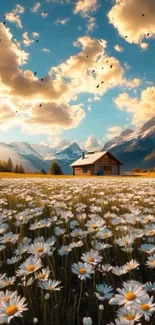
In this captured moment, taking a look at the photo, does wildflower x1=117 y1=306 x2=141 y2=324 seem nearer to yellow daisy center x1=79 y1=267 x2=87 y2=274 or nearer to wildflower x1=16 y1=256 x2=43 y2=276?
yellow daisy center x1=79 y1=267 x2=87 y2=274

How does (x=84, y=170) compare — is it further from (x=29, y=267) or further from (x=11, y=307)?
(x=11, y=307)

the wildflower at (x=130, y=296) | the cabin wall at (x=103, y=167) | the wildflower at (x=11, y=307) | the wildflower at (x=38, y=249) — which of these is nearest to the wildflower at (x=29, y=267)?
the wildflower at (x=38, y=249)

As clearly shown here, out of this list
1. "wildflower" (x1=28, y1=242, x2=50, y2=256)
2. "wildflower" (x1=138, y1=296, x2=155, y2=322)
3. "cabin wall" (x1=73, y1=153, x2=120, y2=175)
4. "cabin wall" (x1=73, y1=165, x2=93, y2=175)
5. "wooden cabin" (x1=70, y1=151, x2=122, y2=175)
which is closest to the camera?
"wildflower" (x1=138, y1=296, x2=155, y2=322)

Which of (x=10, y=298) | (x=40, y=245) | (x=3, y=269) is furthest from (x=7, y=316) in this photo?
(x=3, y=269)

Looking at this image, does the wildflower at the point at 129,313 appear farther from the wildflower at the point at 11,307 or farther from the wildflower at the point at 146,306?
the wildflower at the point at 11,307

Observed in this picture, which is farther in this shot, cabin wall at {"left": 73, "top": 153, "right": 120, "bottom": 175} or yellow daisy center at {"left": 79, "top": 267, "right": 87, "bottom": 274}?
cabin wall at {"left": 73, "top": 153, "right": 120, "bottom": 175}

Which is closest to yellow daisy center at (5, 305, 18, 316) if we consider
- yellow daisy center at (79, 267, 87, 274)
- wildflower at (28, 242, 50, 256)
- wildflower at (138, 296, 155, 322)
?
yellow daisy center at (79, 267, 87, 274)

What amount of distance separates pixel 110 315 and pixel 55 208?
4.04 metres

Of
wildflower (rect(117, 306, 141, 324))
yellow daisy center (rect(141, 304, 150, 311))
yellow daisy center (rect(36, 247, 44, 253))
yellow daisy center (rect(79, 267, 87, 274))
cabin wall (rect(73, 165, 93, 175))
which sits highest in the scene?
cabin wall (rect(73, 165, 93, 175))

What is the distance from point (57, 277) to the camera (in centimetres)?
287

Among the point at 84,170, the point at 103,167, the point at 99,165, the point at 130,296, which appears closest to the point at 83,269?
the point at 130,296

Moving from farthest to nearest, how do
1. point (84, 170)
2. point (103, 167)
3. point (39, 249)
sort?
point (84, 170) → point (103, 167) → point (39, 249)

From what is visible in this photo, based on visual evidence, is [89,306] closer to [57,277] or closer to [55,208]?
[57,277]

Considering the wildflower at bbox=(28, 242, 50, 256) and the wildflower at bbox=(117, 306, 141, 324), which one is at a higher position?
the wildflower at bbox=(28, 242, 50, 256)
